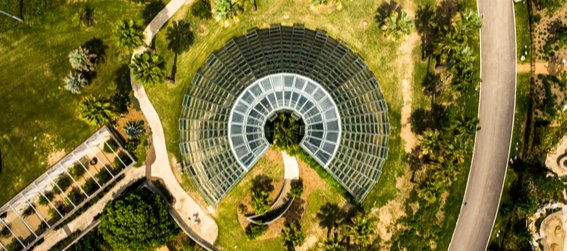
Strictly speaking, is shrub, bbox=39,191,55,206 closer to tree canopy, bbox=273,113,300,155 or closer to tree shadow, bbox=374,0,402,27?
tree canopy, bbox=273,113,300,155

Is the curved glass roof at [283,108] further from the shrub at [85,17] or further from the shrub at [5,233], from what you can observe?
the shrub at [5,233]

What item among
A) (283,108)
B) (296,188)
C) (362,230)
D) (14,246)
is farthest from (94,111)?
Result: (362,230)

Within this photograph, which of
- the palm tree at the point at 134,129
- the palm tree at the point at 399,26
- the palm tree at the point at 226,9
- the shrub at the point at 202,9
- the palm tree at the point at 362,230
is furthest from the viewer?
the shrub at the point at 202,9

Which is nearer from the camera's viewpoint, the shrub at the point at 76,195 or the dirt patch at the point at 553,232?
the shrub at the point at 76,195

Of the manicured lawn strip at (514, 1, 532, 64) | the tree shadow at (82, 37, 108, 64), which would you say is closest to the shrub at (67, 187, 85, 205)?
the tree shadow at (82, 37, 108, 64)

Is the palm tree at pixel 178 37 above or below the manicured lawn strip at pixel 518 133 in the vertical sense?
above

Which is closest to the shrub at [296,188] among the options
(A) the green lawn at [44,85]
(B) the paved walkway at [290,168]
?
(B) the paved walkway at [290,168]

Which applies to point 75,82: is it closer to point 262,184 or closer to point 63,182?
point 63,182

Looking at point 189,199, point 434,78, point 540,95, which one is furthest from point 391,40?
point 189,199
